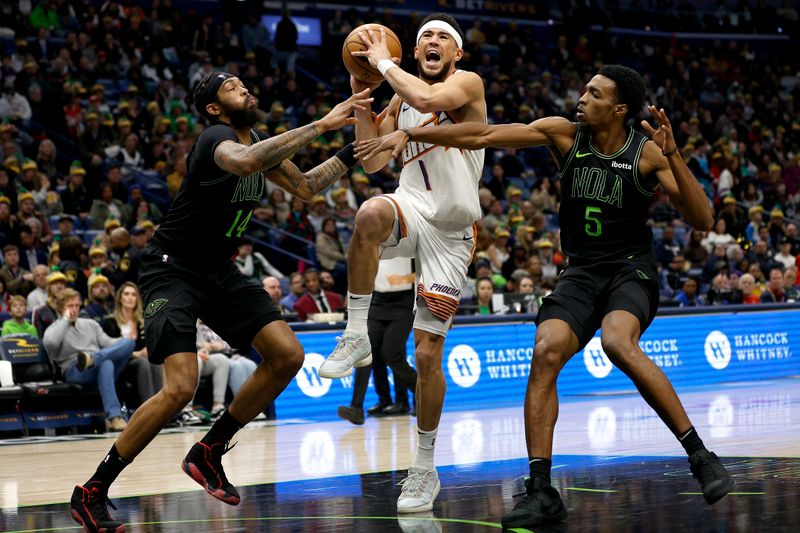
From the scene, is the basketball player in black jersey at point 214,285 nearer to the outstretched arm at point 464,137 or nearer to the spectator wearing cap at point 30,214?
the outstretched arm at point 464,137

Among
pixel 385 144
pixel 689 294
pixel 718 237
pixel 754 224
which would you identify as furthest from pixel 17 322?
pixel 754 224

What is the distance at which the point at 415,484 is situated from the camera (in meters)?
6.19

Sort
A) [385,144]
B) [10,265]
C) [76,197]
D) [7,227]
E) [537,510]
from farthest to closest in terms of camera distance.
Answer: [76,197] < [7,227] < [10,265] < [385,144] < [537,510]

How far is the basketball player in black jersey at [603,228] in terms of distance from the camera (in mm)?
5758

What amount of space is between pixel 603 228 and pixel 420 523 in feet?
6.00

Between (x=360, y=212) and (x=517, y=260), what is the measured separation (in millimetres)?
10191

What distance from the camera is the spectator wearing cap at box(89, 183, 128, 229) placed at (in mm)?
15180

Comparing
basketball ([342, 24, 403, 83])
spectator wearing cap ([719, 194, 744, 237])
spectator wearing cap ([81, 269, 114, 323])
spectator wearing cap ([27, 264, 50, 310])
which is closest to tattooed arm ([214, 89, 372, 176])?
basketball ([342, 24, 403, 83])

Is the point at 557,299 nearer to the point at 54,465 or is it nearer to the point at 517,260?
the point at 54,465

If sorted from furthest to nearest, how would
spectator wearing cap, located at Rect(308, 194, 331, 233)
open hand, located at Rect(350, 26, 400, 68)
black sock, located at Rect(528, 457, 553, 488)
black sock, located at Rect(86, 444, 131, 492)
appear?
1. spectator wearing cap, located at Rect(308, 194, 331, 233)
2. open hand, located at Rect(350, 26, 400, 68)
3. black sock, located at Rect(86, 444, 131, 492)
4. black sock, located at Rect(528, 457, 553, 488)

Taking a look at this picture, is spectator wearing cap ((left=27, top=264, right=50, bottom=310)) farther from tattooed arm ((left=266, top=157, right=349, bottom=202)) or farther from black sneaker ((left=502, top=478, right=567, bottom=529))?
black sneaker ((left=502, top=478, right=567, bottom=529))

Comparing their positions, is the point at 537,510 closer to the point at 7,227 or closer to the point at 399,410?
the point at 399,410

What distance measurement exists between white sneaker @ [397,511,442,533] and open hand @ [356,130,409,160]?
1849 millimetres

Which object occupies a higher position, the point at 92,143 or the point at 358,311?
the point at 92,143
